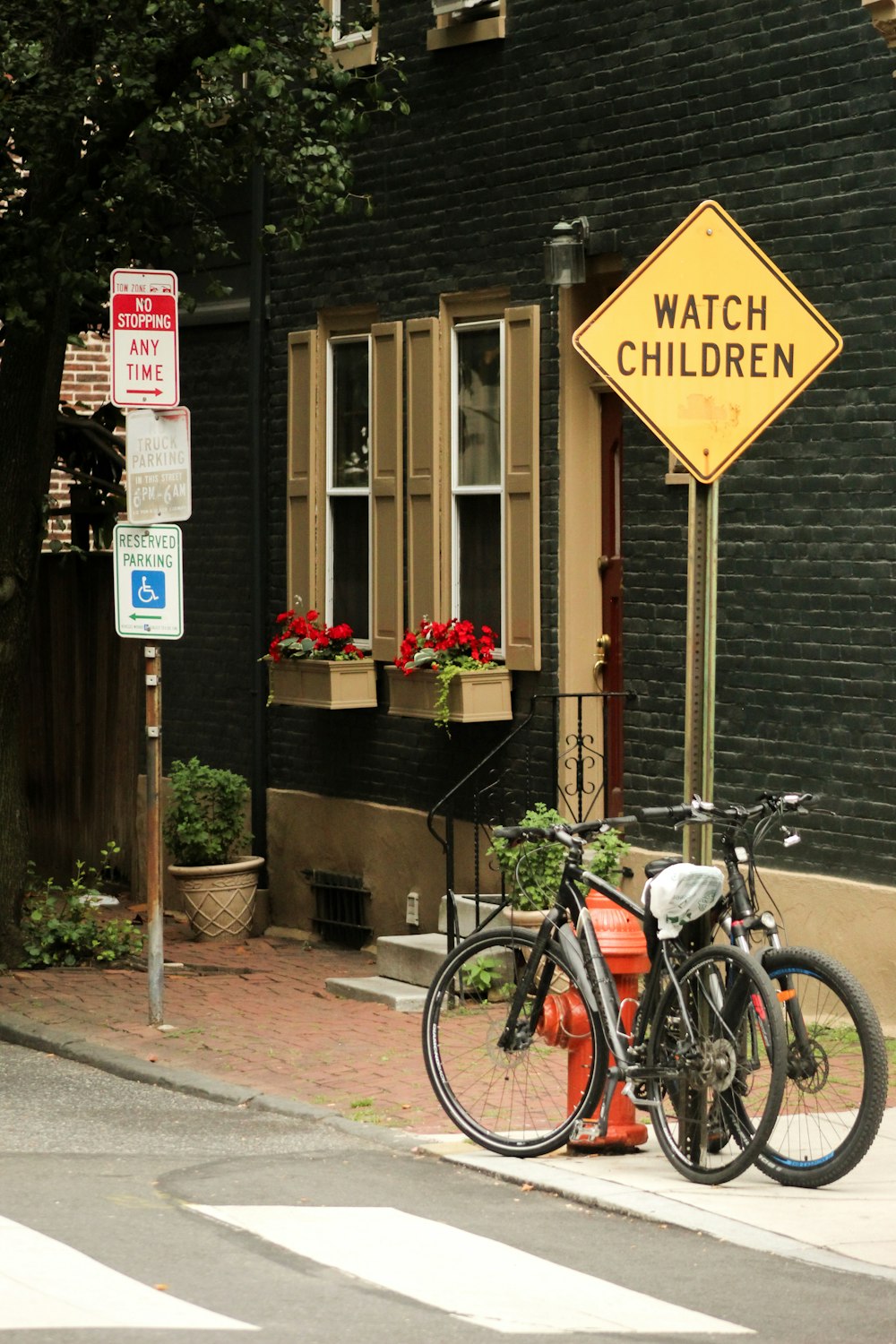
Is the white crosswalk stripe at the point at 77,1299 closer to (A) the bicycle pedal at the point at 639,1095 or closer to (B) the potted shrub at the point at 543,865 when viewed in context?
(A) the bicycle pedal at the point at 639,1095

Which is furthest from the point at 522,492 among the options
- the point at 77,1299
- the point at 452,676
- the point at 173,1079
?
the point at 77,1299

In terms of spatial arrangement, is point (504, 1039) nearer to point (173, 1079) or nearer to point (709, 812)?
point (709, 812)

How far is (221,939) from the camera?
14.7 m

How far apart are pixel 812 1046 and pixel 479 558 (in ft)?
20.9

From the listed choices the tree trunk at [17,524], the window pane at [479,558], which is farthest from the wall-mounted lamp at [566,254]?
the tree trunk at [17,524]

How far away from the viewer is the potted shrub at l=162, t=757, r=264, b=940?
1460 cm

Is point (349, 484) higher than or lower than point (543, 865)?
higher

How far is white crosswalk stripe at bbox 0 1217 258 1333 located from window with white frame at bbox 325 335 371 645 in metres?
8.28

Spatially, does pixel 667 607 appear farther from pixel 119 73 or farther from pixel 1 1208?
pixel 1 1208

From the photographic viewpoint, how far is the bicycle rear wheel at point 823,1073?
7.08m

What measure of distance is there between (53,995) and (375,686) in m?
3.24

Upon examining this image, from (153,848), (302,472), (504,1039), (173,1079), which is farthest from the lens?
(302,472)

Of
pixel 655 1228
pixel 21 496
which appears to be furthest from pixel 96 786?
pixel 655 1228

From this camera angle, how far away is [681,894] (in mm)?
7516
